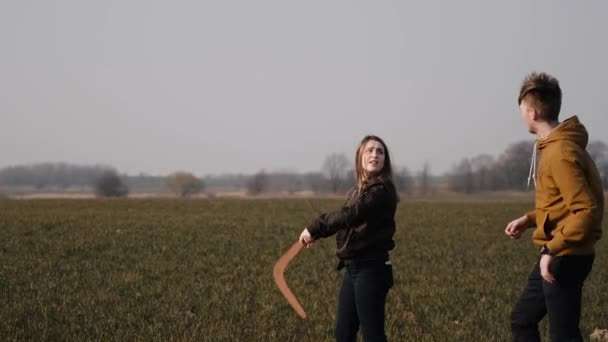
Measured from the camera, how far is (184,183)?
150750 mm

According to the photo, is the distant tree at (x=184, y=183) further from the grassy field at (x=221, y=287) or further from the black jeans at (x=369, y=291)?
the black jeans at (x=369, y=291)

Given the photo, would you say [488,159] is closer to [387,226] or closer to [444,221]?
[444,221]

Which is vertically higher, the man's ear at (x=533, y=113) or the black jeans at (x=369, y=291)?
the man's ear at (x=533, y=113)

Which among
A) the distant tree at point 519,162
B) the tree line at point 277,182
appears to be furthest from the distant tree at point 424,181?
the distant tree at point 519,162

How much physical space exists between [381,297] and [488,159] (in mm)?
140904

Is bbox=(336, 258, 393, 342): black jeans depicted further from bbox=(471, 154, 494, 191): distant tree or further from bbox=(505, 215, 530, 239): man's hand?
bbox=(471, 154, 494, 191): distant tree

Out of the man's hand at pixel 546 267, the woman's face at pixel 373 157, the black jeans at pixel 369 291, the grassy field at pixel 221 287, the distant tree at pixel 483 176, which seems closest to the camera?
the man's hand at pixel 546 267

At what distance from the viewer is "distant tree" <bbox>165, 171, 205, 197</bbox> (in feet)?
489

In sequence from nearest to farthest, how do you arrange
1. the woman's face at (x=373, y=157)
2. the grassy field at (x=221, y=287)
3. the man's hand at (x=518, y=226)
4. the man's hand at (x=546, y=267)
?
1. the man's hand at (x=546, y=267)
2. the man's hand at (x=518, y=226)
3. the woman's face at (x=373, y=157)
4. the grassy field at (x=221, y=287)

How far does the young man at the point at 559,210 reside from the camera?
13.1 feet

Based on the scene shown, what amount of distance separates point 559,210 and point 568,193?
0.73 ft

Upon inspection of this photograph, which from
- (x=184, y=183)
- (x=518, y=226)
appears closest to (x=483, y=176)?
(x=184, y=183)

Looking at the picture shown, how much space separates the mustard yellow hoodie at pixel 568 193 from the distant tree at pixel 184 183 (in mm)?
143976

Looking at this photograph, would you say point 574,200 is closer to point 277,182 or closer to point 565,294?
point 565,294
